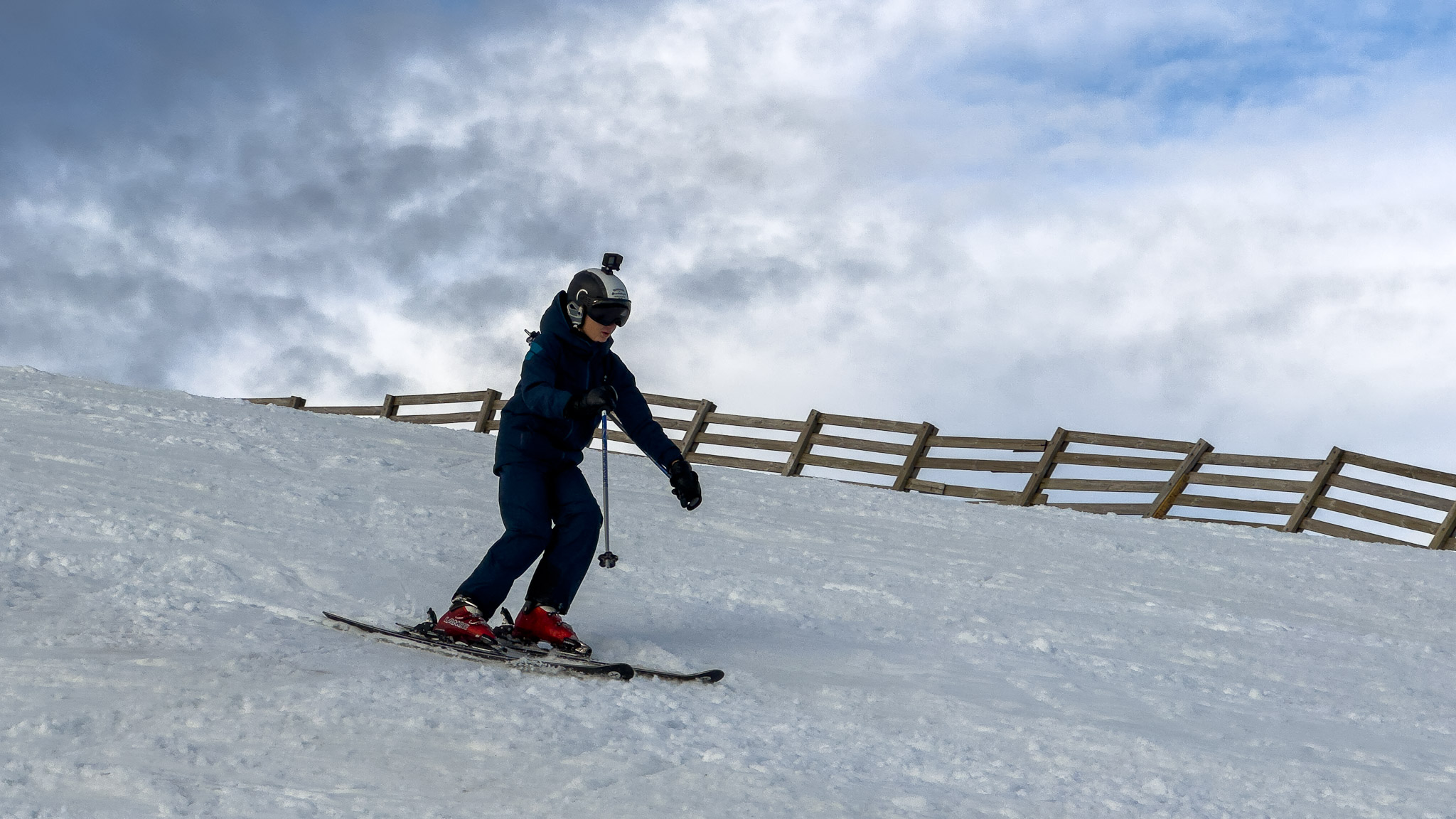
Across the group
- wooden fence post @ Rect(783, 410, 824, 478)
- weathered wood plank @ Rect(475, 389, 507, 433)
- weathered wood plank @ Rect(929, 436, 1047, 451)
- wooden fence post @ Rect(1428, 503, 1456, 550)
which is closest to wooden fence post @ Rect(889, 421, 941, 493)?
weathered wood plank @ Rect(929, 436, 1047, 451)

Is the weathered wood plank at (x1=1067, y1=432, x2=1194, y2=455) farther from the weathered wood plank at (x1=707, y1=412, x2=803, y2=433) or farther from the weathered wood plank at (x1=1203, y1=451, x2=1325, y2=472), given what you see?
the weathered wood plank at (x1=707, y1=412, x2=803, y2=433)

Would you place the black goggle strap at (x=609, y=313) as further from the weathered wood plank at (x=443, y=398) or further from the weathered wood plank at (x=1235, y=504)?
the weathered wood plank at (x=443, y=398)

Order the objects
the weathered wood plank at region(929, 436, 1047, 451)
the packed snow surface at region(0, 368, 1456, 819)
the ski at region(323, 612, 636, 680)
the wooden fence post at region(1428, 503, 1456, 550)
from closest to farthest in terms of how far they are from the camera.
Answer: the packed snow surface at region(0, 368, 1456, 819), the ski at region(323, 612, 636, 680), the wooden fence post at region(1428, 503, 1456, 550), the weathered wood plank at region(929, 436, 1047, 451)

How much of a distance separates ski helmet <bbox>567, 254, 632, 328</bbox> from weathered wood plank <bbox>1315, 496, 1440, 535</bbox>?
29.0 ft

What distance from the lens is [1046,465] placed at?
12.3 metres

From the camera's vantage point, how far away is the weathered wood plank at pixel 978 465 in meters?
12.5

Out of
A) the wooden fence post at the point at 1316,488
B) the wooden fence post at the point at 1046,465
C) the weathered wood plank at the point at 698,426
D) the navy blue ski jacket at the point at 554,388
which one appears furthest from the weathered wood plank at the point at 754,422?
the navy blue ski jacket at the point at 554,388

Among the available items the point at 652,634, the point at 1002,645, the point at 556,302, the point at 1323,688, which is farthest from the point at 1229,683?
the point at 556,302

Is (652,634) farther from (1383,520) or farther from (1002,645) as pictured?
(1383,520)

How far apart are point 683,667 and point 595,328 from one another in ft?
4.38

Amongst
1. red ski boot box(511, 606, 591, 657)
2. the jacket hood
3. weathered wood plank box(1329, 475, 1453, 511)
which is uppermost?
weathered wood plank box(1329, 475, 1453, 511)

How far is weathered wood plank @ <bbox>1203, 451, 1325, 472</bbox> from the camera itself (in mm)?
11109

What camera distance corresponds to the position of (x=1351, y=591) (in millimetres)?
7707

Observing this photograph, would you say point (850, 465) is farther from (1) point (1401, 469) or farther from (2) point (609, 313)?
(2) point (609, 313)
